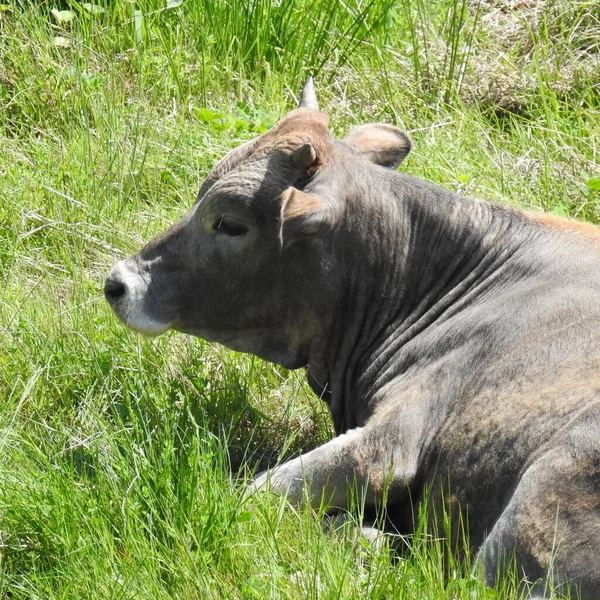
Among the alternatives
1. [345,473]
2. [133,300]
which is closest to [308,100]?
[133,300]

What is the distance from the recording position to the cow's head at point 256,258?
19.5 feet

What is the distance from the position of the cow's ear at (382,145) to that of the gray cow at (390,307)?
12mm

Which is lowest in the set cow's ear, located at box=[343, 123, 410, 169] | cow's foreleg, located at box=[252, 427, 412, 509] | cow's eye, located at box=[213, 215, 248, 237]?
cow's foreleg, located at box=[252, 427, 412, 509]

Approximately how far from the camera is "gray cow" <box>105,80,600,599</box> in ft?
17.2

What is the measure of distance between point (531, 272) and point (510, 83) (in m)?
4.12

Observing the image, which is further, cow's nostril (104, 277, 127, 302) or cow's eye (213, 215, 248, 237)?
cow's nostril (104, 277, 127, 302)

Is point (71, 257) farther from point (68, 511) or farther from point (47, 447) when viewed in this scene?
point (68, 511)

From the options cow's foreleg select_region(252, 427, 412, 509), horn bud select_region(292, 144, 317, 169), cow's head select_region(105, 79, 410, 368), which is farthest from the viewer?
cow's head select_region(105, 79, 410, 368)

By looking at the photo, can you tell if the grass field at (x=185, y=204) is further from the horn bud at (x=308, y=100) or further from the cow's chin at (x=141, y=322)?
the horn bud at (x=308, y=100)

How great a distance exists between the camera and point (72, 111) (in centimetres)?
904

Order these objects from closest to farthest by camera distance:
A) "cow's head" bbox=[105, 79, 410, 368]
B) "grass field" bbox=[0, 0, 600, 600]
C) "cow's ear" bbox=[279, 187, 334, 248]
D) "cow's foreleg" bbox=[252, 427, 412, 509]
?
"grass field" bbox=[0, 0, 600, 600] → "cow's foreleg" bbox=[252, 427, 412, 509] → "cow's ear" bbox=[279, 187, 334, 248] → "cow's head" bbox=[105, 79, 410, 368]

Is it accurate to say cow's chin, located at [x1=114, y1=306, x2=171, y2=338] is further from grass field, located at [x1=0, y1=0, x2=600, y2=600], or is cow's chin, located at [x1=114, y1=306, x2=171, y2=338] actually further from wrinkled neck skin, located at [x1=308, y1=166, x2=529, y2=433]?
wrinkled neck skin, located at [x1=308, y1=166, x2=529, y2=433]

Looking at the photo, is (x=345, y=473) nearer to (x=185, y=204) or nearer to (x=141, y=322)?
(x=141, y=322)

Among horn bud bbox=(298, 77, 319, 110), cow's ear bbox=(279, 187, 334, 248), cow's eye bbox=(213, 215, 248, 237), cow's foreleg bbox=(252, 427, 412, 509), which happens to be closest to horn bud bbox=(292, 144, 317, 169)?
cow's ear bbox=(279, 187, 334, 248)
